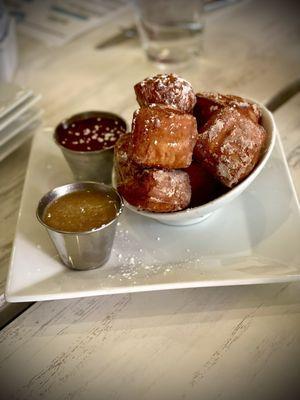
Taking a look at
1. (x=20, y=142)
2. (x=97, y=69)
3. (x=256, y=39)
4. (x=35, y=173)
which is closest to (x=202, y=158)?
(x=35, y=173)

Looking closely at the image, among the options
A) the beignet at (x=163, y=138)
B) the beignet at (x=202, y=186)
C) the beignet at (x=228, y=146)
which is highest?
the beignet at (x=163, y=138)

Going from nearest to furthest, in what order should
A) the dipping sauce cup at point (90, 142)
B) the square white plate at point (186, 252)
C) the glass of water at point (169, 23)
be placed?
the square white plate at point (186, 252)
the dipping sauce cup at point (90, 142)
the glass of water at point (169, 23)

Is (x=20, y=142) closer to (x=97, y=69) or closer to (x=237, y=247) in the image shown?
(x=97, y=69)

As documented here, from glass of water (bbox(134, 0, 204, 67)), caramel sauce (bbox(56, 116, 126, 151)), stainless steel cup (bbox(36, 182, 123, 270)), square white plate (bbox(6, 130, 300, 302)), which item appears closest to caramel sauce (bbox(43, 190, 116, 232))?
stainless steel cup (bbox(36, 182, 123, 270))

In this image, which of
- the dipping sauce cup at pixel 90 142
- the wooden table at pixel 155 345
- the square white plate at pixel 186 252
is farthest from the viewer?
the dipping sauce cup at pixel 90 142

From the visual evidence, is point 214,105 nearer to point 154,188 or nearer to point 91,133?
point 154,188

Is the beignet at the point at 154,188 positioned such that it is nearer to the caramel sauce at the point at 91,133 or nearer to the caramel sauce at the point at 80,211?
the caramel sauce at the point at 80,211

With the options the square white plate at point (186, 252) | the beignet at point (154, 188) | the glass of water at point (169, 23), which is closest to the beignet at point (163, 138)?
the beignet at point (154, 188)
